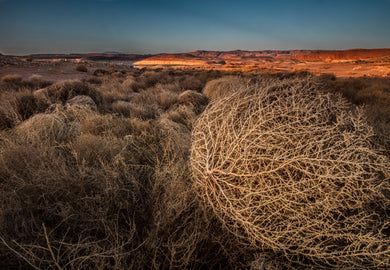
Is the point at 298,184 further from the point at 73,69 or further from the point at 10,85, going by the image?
the point at 73,69

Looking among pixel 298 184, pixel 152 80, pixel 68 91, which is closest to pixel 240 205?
pixel 298 184

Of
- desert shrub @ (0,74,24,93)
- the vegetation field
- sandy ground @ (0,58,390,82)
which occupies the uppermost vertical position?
sandy ground @ (0,58,390,82)

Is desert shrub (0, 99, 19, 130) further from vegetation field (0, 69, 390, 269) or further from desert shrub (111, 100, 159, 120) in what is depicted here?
vegetation field (0, 69, 390, 269)

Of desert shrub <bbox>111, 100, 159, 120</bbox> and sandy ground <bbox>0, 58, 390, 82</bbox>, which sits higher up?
sandy ground <bbox>0, 58, 390, 82</bbox>

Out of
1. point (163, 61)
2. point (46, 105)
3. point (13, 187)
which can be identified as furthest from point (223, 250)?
point (163, 61)

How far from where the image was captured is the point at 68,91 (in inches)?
229

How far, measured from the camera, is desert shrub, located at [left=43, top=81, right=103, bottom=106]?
564cm

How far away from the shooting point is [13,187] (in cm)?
196

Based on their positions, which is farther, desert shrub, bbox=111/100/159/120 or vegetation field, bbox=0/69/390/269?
desert shrub, bbox=111/100/159/120

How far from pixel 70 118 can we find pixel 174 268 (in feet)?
13.1

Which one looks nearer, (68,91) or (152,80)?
(68,91)

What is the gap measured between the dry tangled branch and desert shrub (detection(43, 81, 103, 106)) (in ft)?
18.2

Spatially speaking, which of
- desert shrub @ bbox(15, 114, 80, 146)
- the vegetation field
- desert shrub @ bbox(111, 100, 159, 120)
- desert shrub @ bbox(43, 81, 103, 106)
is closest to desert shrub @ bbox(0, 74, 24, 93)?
desert shrub @ bbox(43, 81, 103, 106)

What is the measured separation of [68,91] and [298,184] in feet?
21.4
